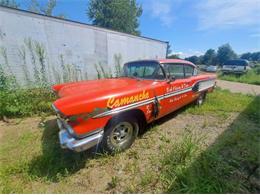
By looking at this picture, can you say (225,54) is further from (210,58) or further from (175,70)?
(175,70)

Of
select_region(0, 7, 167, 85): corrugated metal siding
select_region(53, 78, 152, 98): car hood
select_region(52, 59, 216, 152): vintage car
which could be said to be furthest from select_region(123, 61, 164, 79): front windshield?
select_region(0, 7, 167, 85): corrugated metal siding

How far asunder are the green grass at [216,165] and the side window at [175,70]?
133cm

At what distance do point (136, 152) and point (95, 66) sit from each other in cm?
603

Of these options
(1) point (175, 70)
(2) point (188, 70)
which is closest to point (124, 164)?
(1) point (175, 70)

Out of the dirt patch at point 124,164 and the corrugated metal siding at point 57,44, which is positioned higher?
the corrugated metal siding at point 57,44

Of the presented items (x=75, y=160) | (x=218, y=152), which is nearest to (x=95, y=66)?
(x=75, y=160)

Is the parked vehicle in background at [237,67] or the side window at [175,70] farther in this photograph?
the parked vehicle in background at [237,67]

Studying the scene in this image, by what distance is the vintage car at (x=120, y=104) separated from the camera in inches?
78.5

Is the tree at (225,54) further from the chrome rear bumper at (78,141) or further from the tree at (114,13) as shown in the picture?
the chrome rear bumper at (78,141)

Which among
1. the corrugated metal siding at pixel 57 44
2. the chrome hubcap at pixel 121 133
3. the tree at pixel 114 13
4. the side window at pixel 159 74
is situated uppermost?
the tree at pixel 114 13

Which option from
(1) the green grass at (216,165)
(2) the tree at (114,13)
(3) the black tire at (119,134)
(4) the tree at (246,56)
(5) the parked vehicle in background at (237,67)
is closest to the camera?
(1) the green grass at (216,165)

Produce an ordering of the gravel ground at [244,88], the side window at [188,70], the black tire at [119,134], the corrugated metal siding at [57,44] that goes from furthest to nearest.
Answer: the gravel ground at [244,88] → the corrugated metal siding at [57,44] → the side window at [188,70] → the black tire at [119,134]

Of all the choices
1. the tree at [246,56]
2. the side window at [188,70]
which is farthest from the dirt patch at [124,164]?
the tree at [246,56]

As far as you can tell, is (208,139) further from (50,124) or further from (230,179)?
(50,124)
